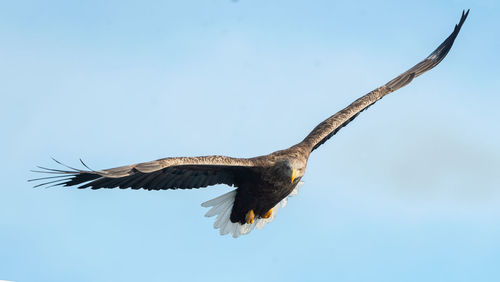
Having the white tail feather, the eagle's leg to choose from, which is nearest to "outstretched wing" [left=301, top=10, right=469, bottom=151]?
the eagle's leg

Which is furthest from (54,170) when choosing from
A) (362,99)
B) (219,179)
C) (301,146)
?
(362,99)

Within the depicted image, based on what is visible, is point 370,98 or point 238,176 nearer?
point 238,176

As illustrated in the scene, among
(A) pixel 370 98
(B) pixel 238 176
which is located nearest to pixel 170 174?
(B) pixel 238 176

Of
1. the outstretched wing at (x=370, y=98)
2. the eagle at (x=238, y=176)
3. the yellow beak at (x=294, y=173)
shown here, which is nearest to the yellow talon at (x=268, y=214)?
the eagle at (x=238, y=176)

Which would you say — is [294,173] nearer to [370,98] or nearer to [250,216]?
[250,216]

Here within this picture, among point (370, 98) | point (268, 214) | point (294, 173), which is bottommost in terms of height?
point (294, 173)

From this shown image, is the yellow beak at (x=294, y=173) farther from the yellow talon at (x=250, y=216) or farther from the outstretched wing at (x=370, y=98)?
the yellow talon at (x=250, y=216)

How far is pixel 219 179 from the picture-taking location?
31.9 ft

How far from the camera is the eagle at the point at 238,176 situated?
8.63 m

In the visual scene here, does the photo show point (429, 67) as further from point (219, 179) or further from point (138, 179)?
point (138, 179)

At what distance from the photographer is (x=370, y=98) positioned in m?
11.0

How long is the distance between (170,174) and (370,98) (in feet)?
10.5

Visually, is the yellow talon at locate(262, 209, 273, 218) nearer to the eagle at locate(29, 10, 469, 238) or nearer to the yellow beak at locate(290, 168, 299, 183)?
the eagle at locate(29, 10, 469, 238)

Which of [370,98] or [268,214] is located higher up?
[370,98]
